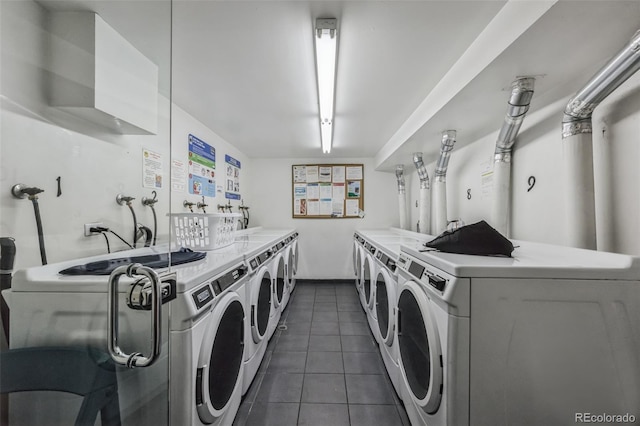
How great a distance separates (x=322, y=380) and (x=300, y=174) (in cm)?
299

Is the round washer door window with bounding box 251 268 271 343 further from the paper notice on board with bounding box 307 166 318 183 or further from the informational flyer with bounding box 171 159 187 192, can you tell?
the paper notice on board with bounding box 307 166 318 183

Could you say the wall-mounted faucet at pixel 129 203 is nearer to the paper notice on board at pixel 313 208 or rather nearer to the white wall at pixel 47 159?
the white wall at pixel 47 159

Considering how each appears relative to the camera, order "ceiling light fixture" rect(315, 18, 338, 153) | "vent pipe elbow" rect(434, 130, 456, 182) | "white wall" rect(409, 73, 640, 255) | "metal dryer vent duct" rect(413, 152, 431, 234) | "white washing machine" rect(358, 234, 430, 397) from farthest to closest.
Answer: "metal dryer vent duct" rect(413, 152, 431, 234), "vent pipe elbow" rect(434, 130, 456, 182), "white washing machine" rect(358, 234, 430, 397), "ceiling light fixture" rect(315, 18, 338, 153), "white wall" rect(409, 73, 640, 255)

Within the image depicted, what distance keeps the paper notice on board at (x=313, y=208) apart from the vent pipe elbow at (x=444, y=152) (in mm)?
2020

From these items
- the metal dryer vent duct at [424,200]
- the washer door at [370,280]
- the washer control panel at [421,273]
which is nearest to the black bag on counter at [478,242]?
the washer control panel at [421,273]

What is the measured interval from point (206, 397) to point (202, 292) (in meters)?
0.43

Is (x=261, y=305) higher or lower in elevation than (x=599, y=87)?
lower

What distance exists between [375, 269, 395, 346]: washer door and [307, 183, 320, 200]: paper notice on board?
227 cm

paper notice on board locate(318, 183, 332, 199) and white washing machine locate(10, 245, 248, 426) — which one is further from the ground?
paper notice on board locate(318, 183, 332, 199)

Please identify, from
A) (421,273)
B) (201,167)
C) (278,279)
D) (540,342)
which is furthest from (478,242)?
(201,167)

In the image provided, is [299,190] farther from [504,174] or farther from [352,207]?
[504,174]

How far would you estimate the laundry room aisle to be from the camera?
139 centimetres

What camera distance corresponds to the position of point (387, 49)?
135 cm

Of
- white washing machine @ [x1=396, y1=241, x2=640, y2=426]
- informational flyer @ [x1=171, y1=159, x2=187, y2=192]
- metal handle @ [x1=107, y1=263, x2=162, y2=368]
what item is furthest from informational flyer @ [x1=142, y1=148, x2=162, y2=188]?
white washing machine @ [x1=396, y1=241, x2=640, y2=426]
